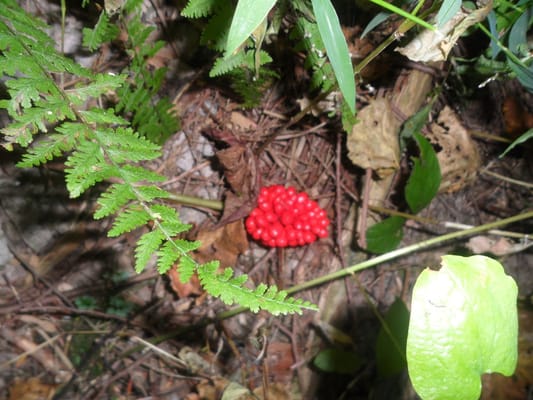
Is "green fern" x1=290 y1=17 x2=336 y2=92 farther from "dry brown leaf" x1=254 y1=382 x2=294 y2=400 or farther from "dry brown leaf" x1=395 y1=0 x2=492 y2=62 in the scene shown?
"dry brown leaf" x1=254 y1=382 x2=294 y2=400

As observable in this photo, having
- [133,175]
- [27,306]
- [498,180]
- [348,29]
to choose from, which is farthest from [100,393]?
[498,180]

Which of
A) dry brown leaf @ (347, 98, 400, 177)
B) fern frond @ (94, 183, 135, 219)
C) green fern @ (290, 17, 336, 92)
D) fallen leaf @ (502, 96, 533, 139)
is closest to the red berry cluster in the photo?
dry brown leaf @ (347, 98, 400, 177)

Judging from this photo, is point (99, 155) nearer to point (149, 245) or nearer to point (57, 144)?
point (57, 144)

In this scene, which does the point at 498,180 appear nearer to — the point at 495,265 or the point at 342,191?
the point at 342,191

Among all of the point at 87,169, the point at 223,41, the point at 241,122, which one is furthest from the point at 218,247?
the point at 87,169

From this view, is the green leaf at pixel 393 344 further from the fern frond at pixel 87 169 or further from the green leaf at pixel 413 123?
the fern frond at pixel 87 169

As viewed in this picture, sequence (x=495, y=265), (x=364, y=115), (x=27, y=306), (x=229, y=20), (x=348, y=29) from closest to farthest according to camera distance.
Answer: (x=495, y=265), (x=229, y=20), (x=348, y=29), (x=364, y=115), (x=27, y=306)

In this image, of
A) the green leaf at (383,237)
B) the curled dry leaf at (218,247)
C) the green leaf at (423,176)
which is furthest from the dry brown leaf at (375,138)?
the curled dry leaf at (218,247)
